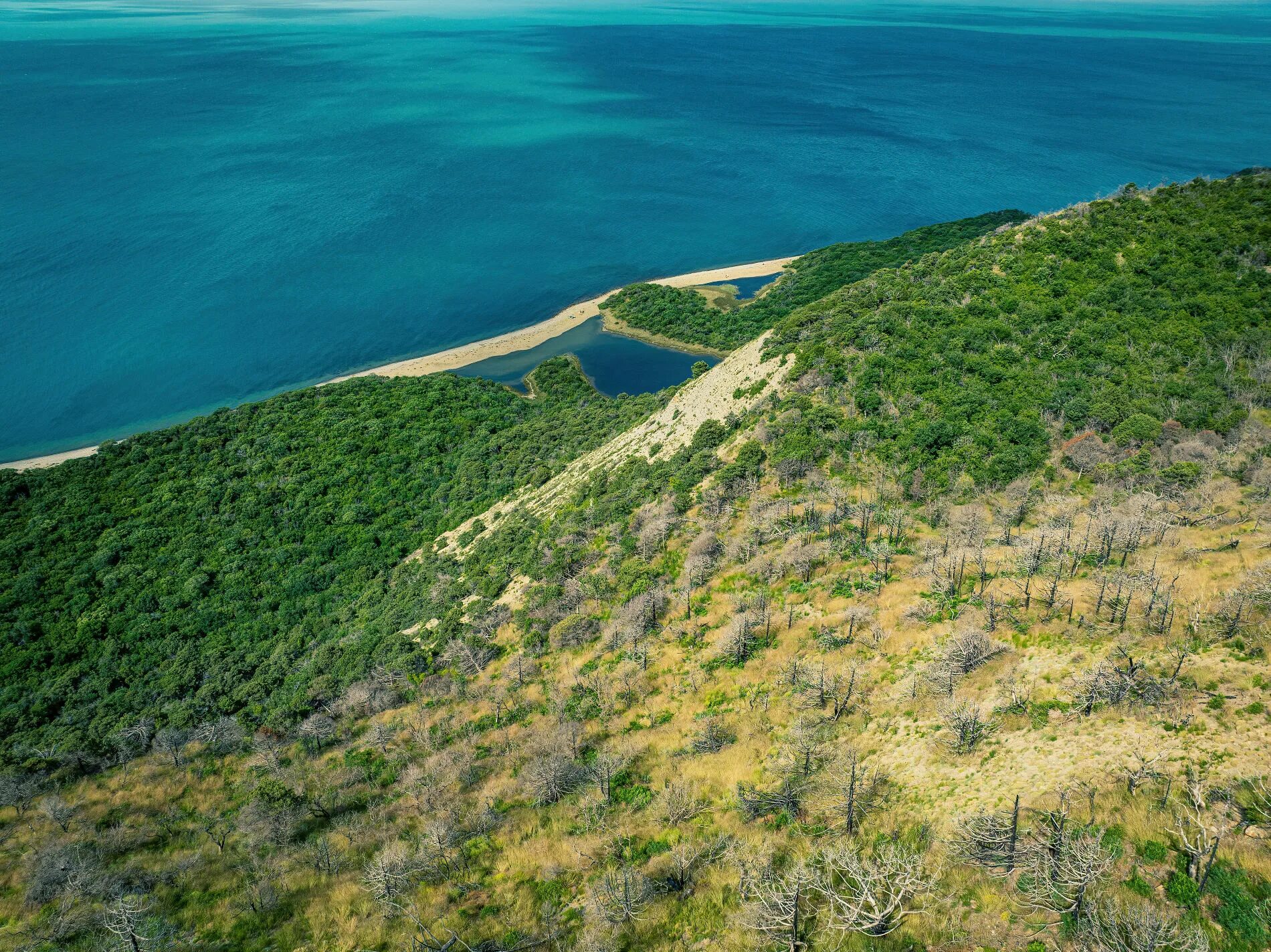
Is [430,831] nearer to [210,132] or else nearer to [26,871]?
[26,871]

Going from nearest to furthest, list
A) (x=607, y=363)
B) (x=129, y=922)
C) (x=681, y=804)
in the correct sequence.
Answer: (x=129, y=922)
(x=681, y=804)
(x=607, y=363)

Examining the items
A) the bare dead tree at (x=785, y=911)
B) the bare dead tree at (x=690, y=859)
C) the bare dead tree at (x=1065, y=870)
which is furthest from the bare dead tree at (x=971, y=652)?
the bare dead tree at (x=690, y=859)

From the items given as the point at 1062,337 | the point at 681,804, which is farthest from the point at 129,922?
the point at 1062,337

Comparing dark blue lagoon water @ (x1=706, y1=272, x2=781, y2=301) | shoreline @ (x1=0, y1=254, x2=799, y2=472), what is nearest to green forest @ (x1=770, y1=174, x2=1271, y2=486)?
shoreline @ (x1=0, y1=254, x2=799, y2=472)

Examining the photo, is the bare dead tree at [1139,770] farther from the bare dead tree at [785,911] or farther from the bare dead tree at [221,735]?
the bare dead tree at [221,735]

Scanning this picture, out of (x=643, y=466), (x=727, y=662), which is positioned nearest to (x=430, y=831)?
(x=727, y=662)

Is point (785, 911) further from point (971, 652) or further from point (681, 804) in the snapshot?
point (971, 652)
